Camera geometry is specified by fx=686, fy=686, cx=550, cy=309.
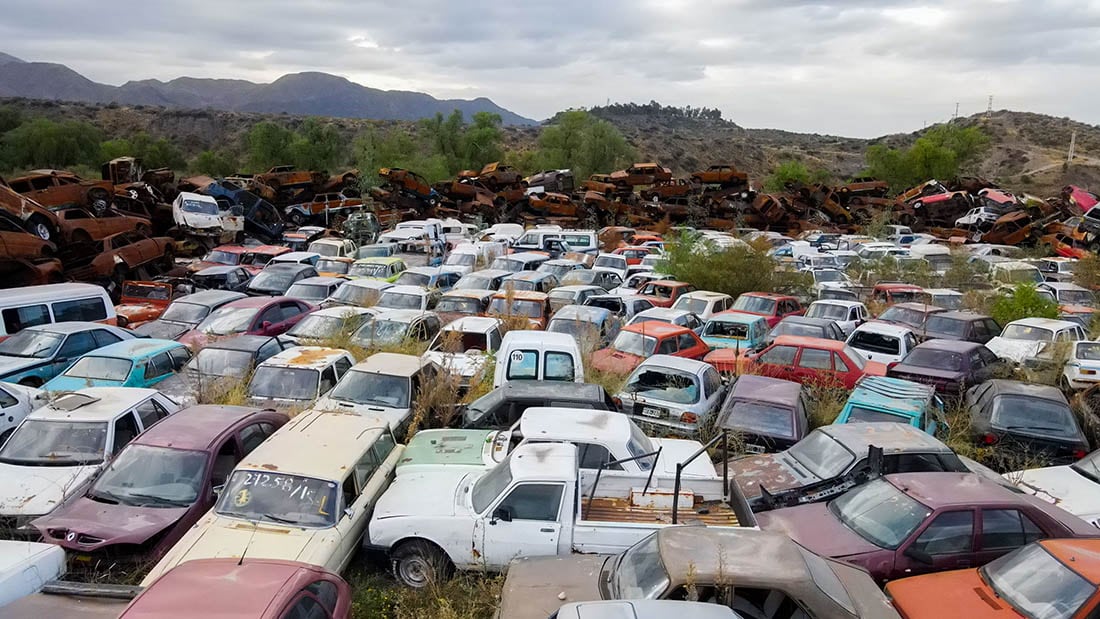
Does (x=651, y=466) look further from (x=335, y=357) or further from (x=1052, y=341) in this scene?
(x=1052, y=341)

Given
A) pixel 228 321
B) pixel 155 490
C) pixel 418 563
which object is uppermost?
pixel 228 321

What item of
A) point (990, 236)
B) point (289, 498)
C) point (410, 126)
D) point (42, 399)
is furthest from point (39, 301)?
point (410, 126)

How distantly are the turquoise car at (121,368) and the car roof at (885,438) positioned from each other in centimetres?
913

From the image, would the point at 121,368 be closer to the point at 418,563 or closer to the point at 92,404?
the point at 92,404

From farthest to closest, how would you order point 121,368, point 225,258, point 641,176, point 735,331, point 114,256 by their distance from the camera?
1. point 641,176
2. point 225,258
3. point 114,256
4. point 735,331
5. point 121,368

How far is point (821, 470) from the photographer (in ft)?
24.3

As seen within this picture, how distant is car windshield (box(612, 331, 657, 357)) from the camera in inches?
471

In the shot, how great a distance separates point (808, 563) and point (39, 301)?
41.6ft

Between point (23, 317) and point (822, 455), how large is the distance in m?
12.5

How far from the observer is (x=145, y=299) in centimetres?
1602

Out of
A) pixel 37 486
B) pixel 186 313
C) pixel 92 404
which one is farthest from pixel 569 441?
pixel 186 313

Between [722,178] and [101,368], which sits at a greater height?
[722,178]

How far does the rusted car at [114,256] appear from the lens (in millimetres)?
17141

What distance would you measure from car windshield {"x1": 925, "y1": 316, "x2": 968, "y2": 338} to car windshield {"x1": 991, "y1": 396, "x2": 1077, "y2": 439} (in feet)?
18.2
